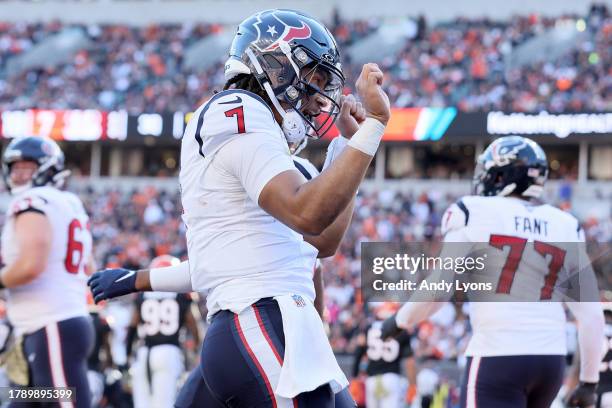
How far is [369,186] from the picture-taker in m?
27.2

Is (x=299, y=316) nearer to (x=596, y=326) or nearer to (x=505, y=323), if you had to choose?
(x=505, y=323)

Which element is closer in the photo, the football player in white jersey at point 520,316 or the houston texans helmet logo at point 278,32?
the houston texans helmet logo at point 278,32

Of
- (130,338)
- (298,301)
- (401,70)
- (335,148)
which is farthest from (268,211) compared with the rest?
(401,70)

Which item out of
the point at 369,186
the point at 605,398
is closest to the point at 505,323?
the point at 605,398

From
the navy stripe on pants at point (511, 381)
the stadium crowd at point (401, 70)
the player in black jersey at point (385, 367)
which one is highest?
the stadium crowd at point (401, 70)

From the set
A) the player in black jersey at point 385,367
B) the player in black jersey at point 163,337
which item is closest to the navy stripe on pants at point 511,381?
the player in black jersey at point 163,337

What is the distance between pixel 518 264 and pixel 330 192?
7.34 feet

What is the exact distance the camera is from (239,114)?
285 cm

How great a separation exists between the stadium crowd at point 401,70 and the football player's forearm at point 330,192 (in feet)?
78.1

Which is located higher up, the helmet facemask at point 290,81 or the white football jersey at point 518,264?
the helmet facemask at point 290,81

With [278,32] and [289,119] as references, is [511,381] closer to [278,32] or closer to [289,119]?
[289,119]

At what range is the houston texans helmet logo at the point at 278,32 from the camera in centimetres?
313

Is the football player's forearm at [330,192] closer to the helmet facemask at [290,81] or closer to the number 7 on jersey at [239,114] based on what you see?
the number 7 on jersey at [239,114]

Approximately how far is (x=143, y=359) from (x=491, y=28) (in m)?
A: 22.8
